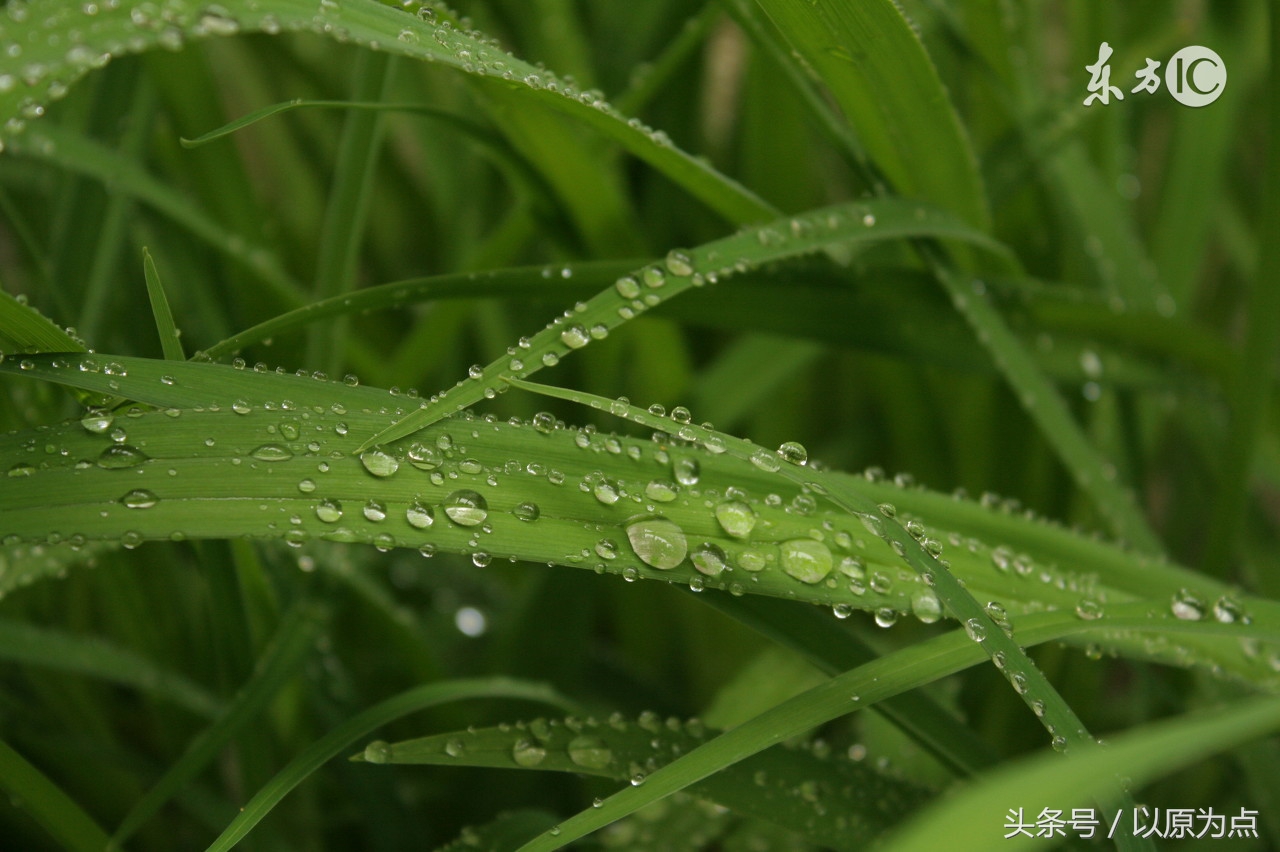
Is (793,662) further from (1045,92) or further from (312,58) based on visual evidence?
(312,58)

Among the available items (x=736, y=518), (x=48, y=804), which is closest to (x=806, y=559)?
(x=736, y=518)

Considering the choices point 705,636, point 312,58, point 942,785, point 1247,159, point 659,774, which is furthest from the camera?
point 1247,159

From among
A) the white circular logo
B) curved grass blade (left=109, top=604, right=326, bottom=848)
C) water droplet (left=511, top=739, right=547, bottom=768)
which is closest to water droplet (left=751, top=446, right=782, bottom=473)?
water droplet (left=511, top=739, right=547, bottom=768)

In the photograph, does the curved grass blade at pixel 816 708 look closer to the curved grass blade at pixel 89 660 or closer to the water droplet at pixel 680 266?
the water droplet at pixel 680 266

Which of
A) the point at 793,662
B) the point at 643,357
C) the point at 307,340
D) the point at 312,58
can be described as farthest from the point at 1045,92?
the point at 312,58

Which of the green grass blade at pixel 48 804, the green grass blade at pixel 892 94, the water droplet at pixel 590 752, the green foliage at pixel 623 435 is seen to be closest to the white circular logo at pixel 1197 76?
the green foliage at pixel 623 435

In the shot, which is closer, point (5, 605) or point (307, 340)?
point (307, 340)

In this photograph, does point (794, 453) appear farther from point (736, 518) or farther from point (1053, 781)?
point (1053, 781)
